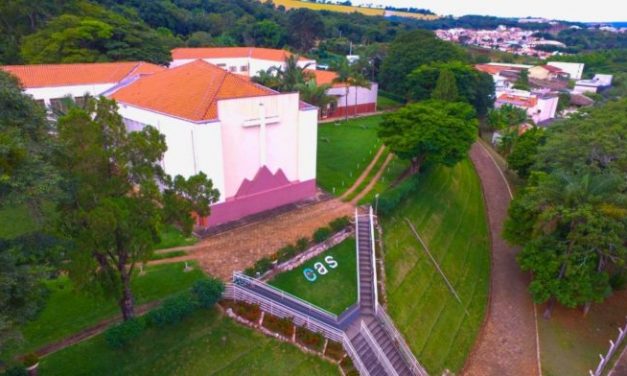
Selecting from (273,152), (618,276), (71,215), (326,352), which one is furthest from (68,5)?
(618,276)

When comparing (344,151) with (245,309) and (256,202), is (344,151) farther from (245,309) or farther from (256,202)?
(245,309)

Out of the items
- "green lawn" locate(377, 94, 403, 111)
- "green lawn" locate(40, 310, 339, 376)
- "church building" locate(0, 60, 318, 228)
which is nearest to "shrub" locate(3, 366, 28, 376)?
"green lawn" locate(40, 310, 339, 376)

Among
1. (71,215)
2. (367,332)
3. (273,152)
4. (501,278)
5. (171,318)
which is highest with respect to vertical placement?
(71,215)

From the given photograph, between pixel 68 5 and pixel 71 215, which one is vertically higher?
pixel 68 5

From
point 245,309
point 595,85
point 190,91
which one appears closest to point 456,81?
point 190,91

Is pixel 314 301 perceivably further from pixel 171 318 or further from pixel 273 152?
pixel 273 152
